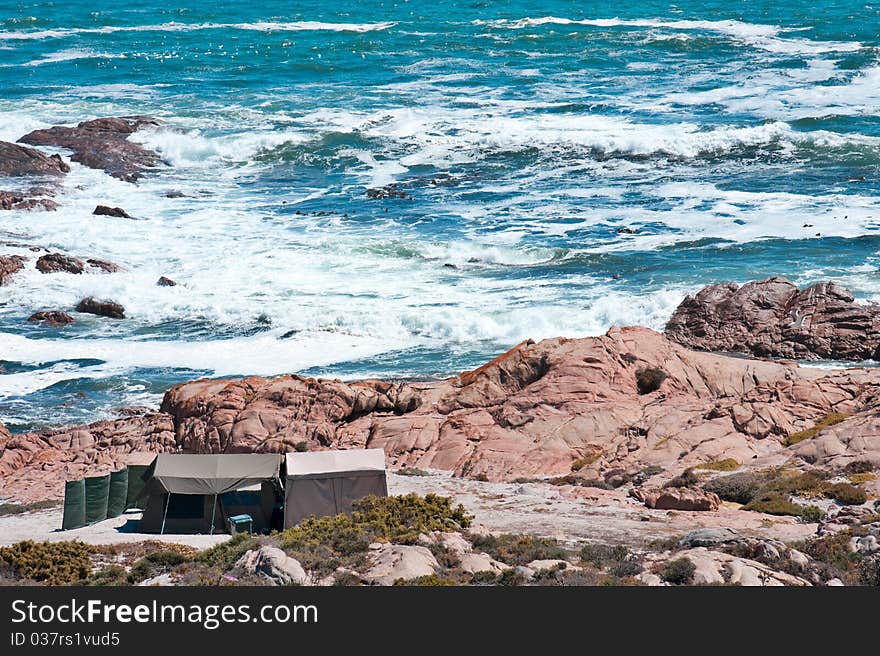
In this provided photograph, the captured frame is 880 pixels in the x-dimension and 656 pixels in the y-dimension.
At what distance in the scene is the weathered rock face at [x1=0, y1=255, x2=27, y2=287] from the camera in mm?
37875

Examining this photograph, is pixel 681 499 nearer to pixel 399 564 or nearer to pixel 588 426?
pixel 588 426

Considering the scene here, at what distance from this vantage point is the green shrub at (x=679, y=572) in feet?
47.4

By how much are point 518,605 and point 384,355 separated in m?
20.0

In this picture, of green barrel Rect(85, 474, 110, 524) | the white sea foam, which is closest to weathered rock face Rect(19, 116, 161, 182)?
Answer: the white sea foam

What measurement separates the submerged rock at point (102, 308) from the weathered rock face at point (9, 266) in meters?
3.37

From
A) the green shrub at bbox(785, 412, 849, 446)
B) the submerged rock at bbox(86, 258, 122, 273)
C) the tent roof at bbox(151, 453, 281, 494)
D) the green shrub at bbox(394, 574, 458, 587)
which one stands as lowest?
the submerged rock at bbox(86, 258, 122, 273)

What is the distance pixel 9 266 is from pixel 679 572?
29.3 meters

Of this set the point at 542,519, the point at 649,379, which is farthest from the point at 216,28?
the point at 542,519

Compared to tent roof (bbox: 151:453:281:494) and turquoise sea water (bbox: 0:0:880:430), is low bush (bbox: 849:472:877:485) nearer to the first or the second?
tent roof (bbox: 151:453:281:494)

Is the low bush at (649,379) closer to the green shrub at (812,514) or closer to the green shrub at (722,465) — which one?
the green shrub at (722,465)

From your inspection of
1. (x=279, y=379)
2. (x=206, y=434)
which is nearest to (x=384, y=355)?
(x=279, y=379)

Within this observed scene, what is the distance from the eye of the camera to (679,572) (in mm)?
14523

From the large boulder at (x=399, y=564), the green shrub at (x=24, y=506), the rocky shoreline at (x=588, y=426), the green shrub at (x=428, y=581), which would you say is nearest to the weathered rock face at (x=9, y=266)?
the rocky shoreline at (x=588, y=426)

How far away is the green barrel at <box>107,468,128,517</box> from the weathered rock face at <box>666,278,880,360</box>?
15.4 m
